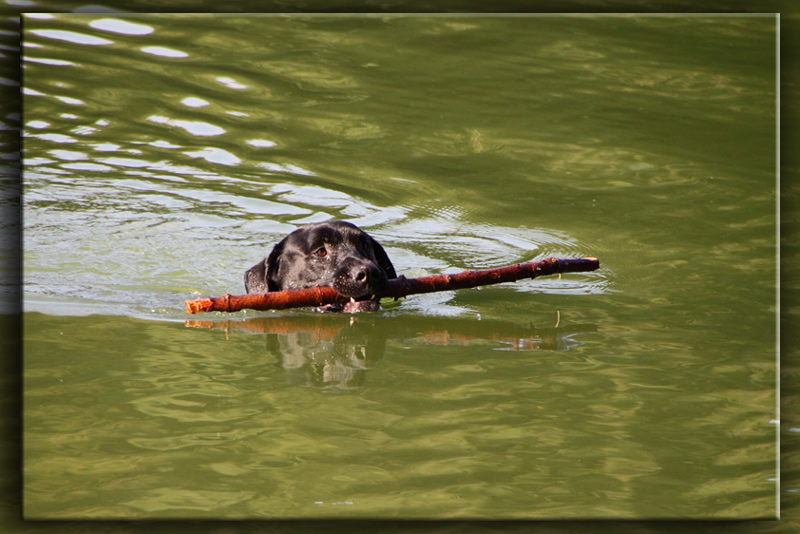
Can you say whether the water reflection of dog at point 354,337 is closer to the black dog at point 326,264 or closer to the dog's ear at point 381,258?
the black dog at point 326,264

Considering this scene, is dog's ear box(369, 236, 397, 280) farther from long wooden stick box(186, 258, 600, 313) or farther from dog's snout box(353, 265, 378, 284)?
long wooden stick box(186, 258, 600, 313)

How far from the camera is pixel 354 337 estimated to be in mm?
6219

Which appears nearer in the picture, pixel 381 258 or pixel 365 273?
pixel 365 273

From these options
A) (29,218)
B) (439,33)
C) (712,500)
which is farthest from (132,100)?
(712,500)

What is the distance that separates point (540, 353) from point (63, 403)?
8.51 ft

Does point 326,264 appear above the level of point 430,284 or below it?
below

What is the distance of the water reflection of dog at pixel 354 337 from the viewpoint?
5.48 m

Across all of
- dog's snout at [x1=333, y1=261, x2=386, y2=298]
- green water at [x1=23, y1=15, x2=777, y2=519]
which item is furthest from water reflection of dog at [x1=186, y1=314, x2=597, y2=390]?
dog's snout at [x1=333, y1=261, x2=386, y2=298]

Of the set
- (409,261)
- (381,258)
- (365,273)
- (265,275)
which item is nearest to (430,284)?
(365,273)

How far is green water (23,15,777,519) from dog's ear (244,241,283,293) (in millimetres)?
506

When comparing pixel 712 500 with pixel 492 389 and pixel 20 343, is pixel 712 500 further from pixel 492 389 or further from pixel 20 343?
pixel 20 343

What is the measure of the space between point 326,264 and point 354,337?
95 cm

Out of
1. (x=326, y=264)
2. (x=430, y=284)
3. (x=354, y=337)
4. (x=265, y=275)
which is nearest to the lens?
(x=430, y=284)

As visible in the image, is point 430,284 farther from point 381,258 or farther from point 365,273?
point 381,258
